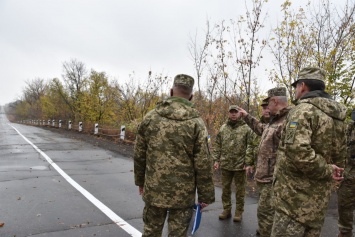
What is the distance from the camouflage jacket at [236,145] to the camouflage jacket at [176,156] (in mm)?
2065

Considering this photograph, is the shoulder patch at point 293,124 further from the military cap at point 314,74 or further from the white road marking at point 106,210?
the white road marking at point 106,210

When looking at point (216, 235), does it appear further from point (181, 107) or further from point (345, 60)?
point (345, 60)

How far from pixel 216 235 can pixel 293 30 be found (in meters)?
6.55

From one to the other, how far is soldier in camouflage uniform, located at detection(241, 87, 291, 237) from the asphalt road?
0.74 m

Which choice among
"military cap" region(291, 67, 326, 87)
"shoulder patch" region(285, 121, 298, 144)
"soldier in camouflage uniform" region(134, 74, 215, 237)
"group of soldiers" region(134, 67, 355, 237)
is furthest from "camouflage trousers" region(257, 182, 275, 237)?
"military cap" region(291, 67, 326, 87)

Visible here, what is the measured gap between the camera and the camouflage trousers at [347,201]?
12.8ft

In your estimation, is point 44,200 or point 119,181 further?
point 119,181

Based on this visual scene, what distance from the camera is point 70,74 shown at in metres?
36.3

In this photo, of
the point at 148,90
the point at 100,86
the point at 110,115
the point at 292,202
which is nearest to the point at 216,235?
the point at 292,202

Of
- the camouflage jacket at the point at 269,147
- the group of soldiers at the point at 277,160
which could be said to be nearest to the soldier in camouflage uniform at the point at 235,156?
the camouflage jacket at the point at 269,147

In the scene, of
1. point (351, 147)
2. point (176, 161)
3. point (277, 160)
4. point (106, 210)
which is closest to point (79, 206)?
point (106, 210)

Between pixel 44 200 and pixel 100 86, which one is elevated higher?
pixel 100 86

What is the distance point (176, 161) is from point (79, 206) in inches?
130

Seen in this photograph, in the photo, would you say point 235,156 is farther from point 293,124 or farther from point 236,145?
point 293,124
